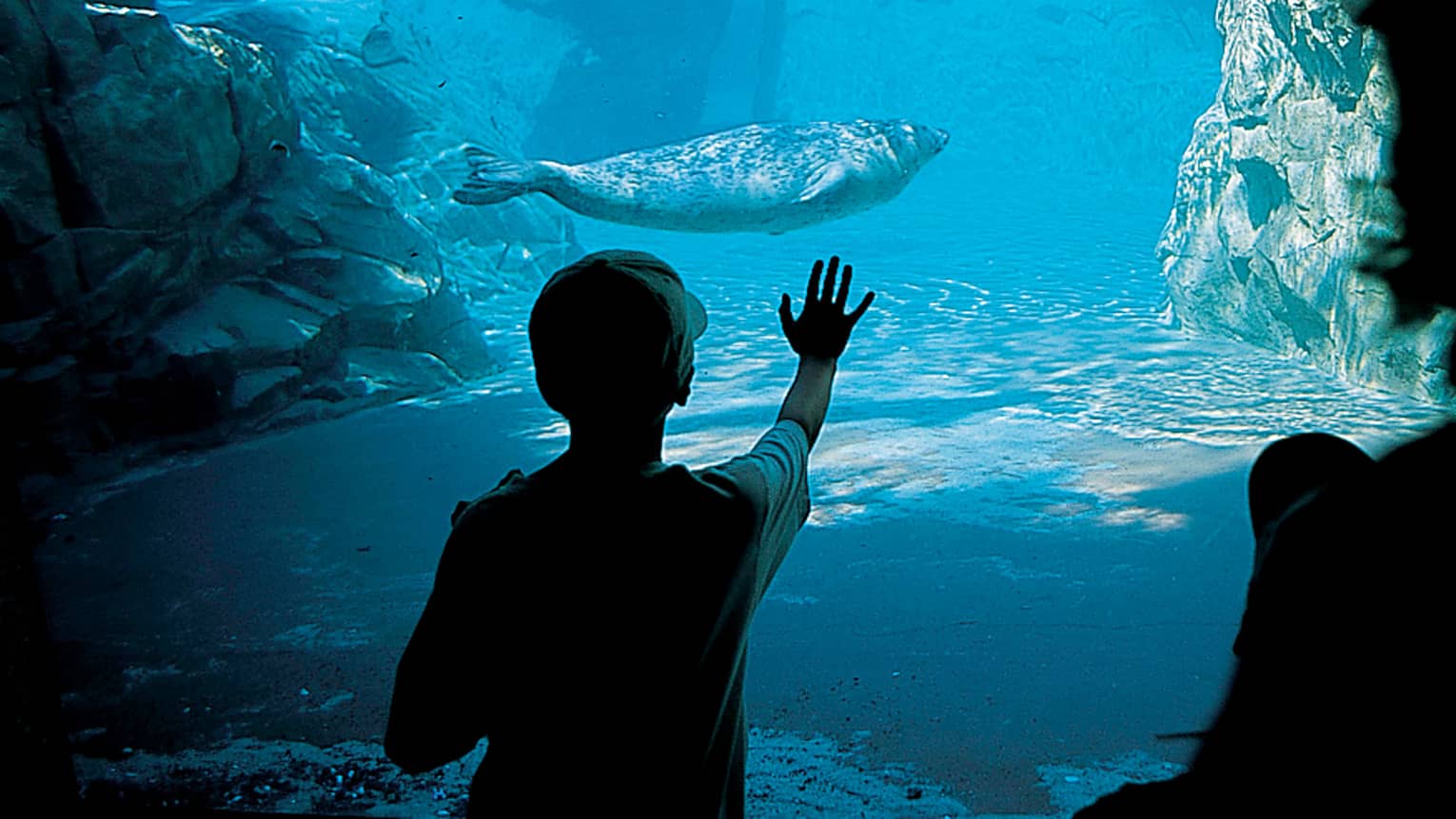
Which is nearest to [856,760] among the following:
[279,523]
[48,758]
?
[48,758]

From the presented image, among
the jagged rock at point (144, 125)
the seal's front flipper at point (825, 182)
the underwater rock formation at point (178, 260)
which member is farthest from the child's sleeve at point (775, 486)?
the jagged rock at point (144, 125)

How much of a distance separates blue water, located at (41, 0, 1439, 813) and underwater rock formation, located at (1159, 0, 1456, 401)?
46 cm

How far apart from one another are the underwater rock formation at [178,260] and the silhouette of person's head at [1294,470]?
269 inches

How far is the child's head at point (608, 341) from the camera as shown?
1.19 meters

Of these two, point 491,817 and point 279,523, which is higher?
point 491,817

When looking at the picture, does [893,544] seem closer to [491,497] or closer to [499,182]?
[491,497]

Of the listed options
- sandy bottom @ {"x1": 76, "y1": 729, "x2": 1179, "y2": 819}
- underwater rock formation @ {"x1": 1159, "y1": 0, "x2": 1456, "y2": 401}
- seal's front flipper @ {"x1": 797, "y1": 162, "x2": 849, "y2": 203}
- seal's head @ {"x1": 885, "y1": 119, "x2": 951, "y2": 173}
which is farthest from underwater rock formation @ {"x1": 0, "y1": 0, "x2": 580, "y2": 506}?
underwater rock formation @ {"x1": 1159, "y1": 0, "x2": 1456, "y2": 401}

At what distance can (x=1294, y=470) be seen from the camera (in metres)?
0.93

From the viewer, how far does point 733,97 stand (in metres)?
33.6

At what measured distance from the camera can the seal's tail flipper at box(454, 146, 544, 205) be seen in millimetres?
6484

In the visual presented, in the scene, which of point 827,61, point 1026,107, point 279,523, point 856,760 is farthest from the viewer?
point 827,61

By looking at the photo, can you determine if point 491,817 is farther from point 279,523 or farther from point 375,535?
point 279,523

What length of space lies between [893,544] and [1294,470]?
368 centimetres

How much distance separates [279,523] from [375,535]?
2.06ft
